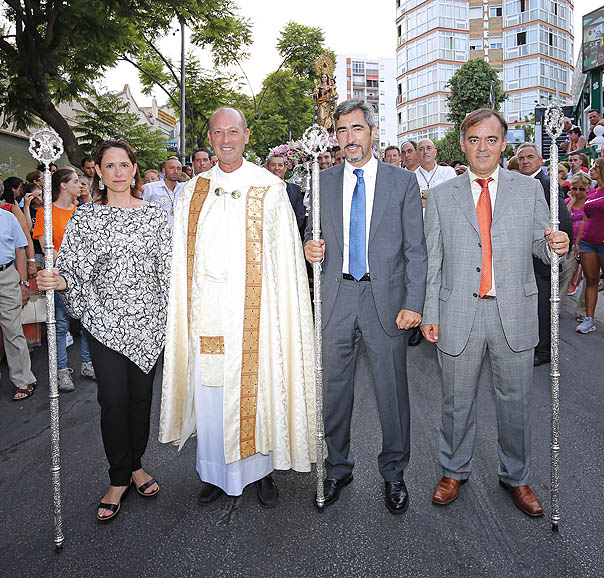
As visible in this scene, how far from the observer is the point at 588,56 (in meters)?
31.7

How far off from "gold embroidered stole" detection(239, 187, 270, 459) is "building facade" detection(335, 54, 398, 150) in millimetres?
84387

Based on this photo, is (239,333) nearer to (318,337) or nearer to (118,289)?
(318,337)

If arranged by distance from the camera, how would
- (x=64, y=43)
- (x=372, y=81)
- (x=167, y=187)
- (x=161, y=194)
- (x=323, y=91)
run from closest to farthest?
(x=161, y=194) → (x=167, y=187) → (x=323, y=91) → (x=64, y=43) → (x=372, y=81)

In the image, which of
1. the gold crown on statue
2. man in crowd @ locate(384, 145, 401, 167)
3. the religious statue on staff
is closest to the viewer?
man in crowd @ locate(384, 145, 401, 167)

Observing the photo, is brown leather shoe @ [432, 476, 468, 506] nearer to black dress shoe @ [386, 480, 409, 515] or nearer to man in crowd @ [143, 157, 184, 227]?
black dress shoe @ [386, 480, 409, 515]

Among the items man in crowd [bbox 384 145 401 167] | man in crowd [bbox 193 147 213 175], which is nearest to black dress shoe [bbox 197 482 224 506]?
man in crowd [bbox 193 147 213 175]

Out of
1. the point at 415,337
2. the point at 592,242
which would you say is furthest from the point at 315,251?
the point at 592,242

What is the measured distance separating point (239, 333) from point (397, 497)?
134cm

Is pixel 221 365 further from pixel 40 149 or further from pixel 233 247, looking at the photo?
pixel 40 149

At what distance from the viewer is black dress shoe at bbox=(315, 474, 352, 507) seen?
3305 millimetres

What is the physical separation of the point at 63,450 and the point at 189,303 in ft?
5.89

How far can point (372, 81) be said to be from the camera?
3489 inches

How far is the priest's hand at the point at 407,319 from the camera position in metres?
3.13

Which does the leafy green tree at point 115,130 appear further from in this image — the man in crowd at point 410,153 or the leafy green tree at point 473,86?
the leafy green tree at point 473,86
